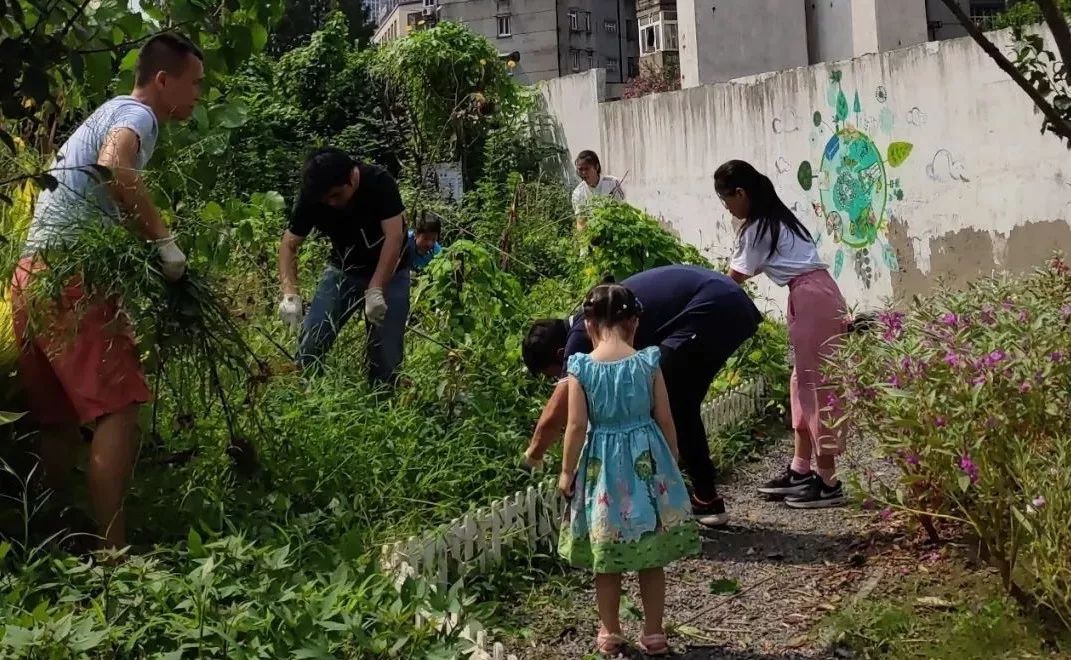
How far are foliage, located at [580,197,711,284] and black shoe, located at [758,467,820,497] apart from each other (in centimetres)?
190

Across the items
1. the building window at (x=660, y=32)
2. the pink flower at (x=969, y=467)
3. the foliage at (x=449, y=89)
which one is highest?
the building window at (x=660, y=32)

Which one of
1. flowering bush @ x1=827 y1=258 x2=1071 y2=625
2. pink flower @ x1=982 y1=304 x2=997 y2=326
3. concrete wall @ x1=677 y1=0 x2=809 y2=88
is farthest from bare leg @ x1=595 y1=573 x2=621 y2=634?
concrete wall @ x1=677 y1=0 x2=809 y2=88

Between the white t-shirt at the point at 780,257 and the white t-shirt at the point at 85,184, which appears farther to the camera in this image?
the white t-shirt at the point at 780,257

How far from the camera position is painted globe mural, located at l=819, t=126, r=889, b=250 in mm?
9188

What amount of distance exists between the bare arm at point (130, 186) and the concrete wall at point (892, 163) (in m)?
5.49

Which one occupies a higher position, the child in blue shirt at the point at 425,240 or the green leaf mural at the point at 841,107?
the green leaf mural at the point at 841,107

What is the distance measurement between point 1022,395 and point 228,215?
2807 millimetres

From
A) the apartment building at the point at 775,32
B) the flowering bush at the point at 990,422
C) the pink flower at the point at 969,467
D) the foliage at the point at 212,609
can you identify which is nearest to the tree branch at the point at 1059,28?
the flowering bush at the point at 990,422

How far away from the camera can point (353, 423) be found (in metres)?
4.73

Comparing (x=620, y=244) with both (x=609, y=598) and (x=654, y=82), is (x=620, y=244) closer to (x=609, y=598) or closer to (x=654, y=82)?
(x=609, y=598)

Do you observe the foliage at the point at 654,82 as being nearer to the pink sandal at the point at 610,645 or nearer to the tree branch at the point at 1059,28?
the pink sandal at the point at 610,645

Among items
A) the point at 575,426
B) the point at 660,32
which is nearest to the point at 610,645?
the point at 575,426

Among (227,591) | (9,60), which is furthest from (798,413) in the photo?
(9,60)

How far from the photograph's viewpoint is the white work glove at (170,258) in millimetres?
3715
